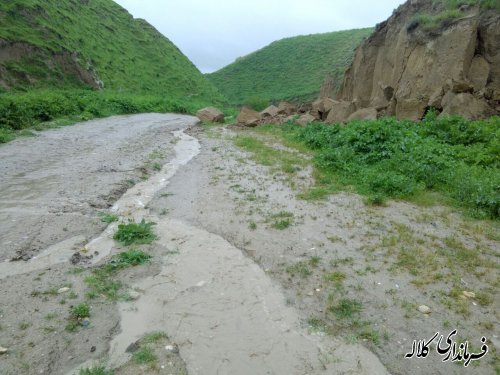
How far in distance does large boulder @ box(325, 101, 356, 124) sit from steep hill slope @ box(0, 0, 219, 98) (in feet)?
58.1

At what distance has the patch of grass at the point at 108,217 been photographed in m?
6.96

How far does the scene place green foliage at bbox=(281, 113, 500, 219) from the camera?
7.96 metres

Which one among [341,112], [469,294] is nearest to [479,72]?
[341,112]

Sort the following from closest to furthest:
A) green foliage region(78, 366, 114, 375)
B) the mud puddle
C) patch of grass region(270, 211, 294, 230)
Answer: green foliage region(78, 366, 114, 375) → the mud puddle → patch of grass region(270, 211, 294, 230)

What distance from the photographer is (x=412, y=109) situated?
14672 millimetres

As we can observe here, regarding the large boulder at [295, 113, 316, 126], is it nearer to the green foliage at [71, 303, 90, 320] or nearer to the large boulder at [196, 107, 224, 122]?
the large boulder at [196, 107, 224, 122]

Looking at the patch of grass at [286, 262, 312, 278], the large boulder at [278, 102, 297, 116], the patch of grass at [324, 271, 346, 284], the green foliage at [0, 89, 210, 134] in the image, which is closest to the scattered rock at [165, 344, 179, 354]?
the patch of grass at [286, 262, 312, 278]

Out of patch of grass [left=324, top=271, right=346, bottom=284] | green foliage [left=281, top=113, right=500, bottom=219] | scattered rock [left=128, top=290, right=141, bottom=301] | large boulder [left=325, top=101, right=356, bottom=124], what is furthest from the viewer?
large boulder [left=325, top=101, right=356, bottom=124]

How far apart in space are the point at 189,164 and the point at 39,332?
27.4 feet

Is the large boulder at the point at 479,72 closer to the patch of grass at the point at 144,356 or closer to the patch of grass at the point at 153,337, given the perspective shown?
the patch of grass at the point at 153,337

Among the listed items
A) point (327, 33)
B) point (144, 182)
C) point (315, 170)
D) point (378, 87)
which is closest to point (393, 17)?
point (378, 87)

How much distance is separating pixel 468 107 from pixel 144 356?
41.7 ft

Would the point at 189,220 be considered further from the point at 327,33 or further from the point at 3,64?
the point at 327,33

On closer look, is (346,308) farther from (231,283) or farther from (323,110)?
(323,110)
